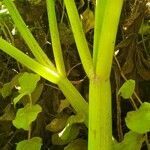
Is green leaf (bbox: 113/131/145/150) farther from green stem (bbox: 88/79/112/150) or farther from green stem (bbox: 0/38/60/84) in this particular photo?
green stem (bbox: 0/38/60/84)

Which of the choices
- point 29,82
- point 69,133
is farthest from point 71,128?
point 29,82

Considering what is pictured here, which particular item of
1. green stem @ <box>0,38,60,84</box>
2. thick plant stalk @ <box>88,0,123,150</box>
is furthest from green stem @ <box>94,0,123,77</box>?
green stem @ <box>0,38,60,84</box>

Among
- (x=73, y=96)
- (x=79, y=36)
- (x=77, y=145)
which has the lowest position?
(x=77, y=145)

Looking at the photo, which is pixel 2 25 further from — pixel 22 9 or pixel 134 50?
pixel 134 50

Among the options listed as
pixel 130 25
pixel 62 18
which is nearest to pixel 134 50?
pixel 130 25

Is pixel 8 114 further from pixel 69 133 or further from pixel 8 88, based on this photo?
pixel 69 133

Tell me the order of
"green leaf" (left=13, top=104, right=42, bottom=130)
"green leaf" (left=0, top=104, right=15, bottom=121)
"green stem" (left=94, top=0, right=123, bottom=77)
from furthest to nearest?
"green leaf" (left=0, top=104, right=15, bottom=121)
"green leaf" (left=13, top=104, right=42, bottom=130)
"green stem" (left=94, top=0, right=123, bottom=77)
